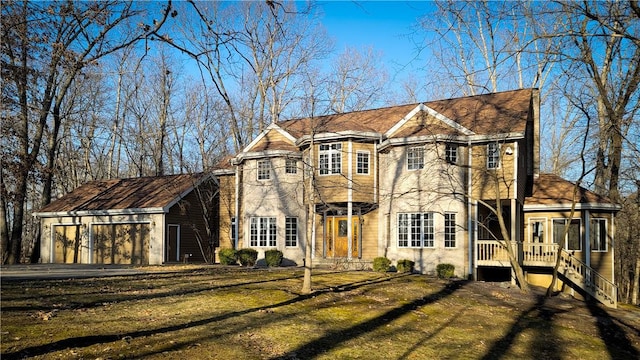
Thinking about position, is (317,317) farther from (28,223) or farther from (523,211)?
(28,223)

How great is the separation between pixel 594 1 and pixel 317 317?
872 cm

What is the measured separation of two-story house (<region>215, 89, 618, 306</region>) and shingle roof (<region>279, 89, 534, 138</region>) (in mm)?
76

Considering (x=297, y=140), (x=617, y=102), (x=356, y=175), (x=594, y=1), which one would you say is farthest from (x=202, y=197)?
(x=594, y=1)

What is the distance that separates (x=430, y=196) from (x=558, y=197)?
6493mm

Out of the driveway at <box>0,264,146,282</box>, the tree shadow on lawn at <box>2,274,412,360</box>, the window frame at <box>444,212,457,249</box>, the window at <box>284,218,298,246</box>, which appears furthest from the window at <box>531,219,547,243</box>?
the driveway at <box>0,264,146,282</box>

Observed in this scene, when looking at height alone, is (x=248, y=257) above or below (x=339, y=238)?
below

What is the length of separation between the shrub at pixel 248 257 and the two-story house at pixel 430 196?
176 centimetres

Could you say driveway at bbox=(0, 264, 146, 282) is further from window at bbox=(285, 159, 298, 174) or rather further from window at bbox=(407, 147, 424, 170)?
window at bbox=(407, 147, 424, 170)

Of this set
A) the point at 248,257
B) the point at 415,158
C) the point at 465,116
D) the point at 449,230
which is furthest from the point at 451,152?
the point at 248,257

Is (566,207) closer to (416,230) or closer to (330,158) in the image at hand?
(416,230)

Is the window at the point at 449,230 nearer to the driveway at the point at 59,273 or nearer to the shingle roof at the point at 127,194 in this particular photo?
the driveway at the point at 59,273

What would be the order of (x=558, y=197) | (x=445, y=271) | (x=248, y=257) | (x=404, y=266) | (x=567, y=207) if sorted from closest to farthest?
(x=445, y=271), (x=404, y=266), (x=567, y=207), (x=248, y=257), (x=558, y=197)

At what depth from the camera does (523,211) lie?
84.7ft

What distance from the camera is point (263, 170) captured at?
27.2 meters
